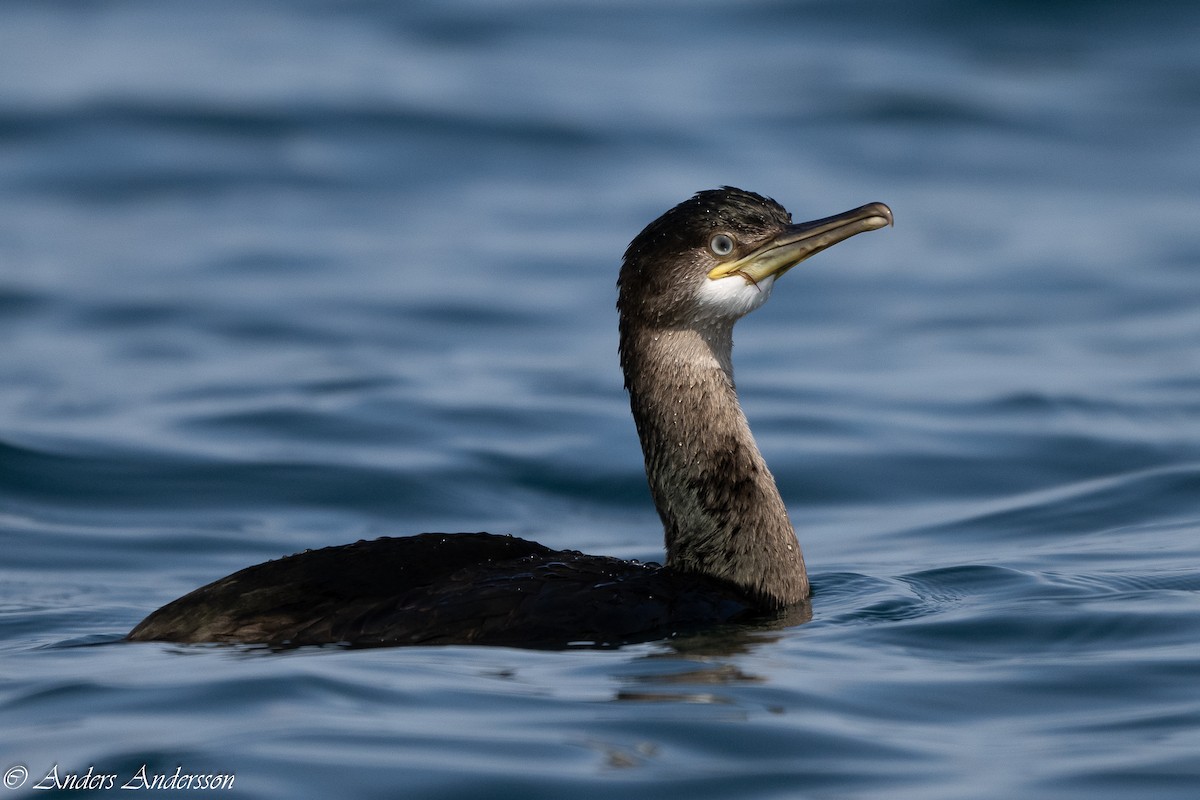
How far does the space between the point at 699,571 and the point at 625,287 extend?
1.11m

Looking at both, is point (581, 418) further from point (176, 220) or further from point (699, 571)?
point (176, 220)

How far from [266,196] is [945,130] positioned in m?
6.89

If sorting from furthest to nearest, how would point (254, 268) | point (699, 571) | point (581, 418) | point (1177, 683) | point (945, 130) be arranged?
1. point (945, 130)
2. point (254, 268)
3. point (581, 418)
4. point (699, 571)
5. point (1177, 683)

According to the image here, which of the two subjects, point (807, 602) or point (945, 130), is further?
point (945, 130)

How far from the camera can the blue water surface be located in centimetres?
536

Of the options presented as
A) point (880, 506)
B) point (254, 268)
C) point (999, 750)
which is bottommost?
point (999, 750)

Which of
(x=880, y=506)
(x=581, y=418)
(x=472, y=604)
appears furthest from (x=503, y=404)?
(x=472, y=604)

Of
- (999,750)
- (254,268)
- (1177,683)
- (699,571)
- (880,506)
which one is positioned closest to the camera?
(999,750)

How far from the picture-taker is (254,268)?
51.8ft

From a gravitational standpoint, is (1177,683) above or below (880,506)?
below

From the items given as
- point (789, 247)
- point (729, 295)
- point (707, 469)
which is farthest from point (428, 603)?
point (789, 247)
